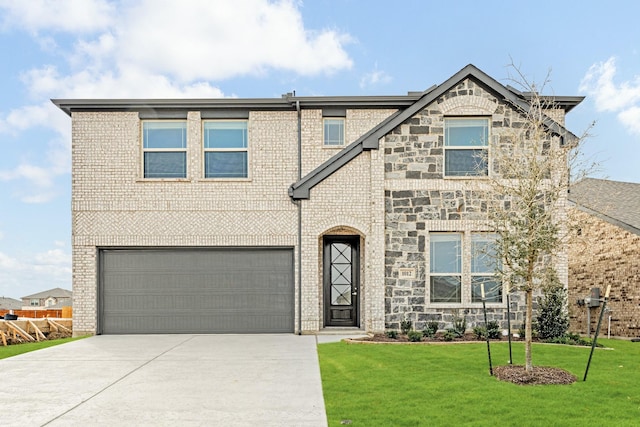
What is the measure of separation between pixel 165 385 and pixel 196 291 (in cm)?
624

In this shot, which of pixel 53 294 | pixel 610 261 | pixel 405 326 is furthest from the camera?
pixel 53 294

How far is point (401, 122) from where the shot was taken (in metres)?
13.5

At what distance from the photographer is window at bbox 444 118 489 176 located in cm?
1366

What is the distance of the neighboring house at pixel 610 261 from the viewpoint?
14648 mm

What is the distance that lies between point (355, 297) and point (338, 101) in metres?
5.57

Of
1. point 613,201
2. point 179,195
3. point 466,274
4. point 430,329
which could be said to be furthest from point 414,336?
point 613,201

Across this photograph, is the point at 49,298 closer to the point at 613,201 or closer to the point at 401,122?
the point at 401,122

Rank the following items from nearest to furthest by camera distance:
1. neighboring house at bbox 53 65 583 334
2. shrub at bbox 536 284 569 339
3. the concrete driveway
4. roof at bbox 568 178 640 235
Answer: the concrete driveway, shrub at bbox 536 284 569 339, neighboring house at bbox 53 65 583 334, roof at bbox 568 178 640 235

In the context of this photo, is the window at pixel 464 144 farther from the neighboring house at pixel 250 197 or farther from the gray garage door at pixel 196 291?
the gray garage door at pixel 196 291

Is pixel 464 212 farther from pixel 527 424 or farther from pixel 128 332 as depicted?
pixel 128 332

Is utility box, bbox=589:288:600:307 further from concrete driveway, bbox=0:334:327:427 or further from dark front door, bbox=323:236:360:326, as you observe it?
concrete driveway, bbox=0:334:327:427

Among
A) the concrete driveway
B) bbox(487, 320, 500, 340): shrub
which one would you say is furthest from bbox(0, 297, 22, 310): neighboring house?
bbox(487, 320, 500, 340): shrub

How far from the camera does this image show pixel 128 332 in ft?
47.1

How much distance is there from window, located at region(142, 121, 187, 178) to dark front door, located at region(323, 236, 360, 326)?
4744mm
